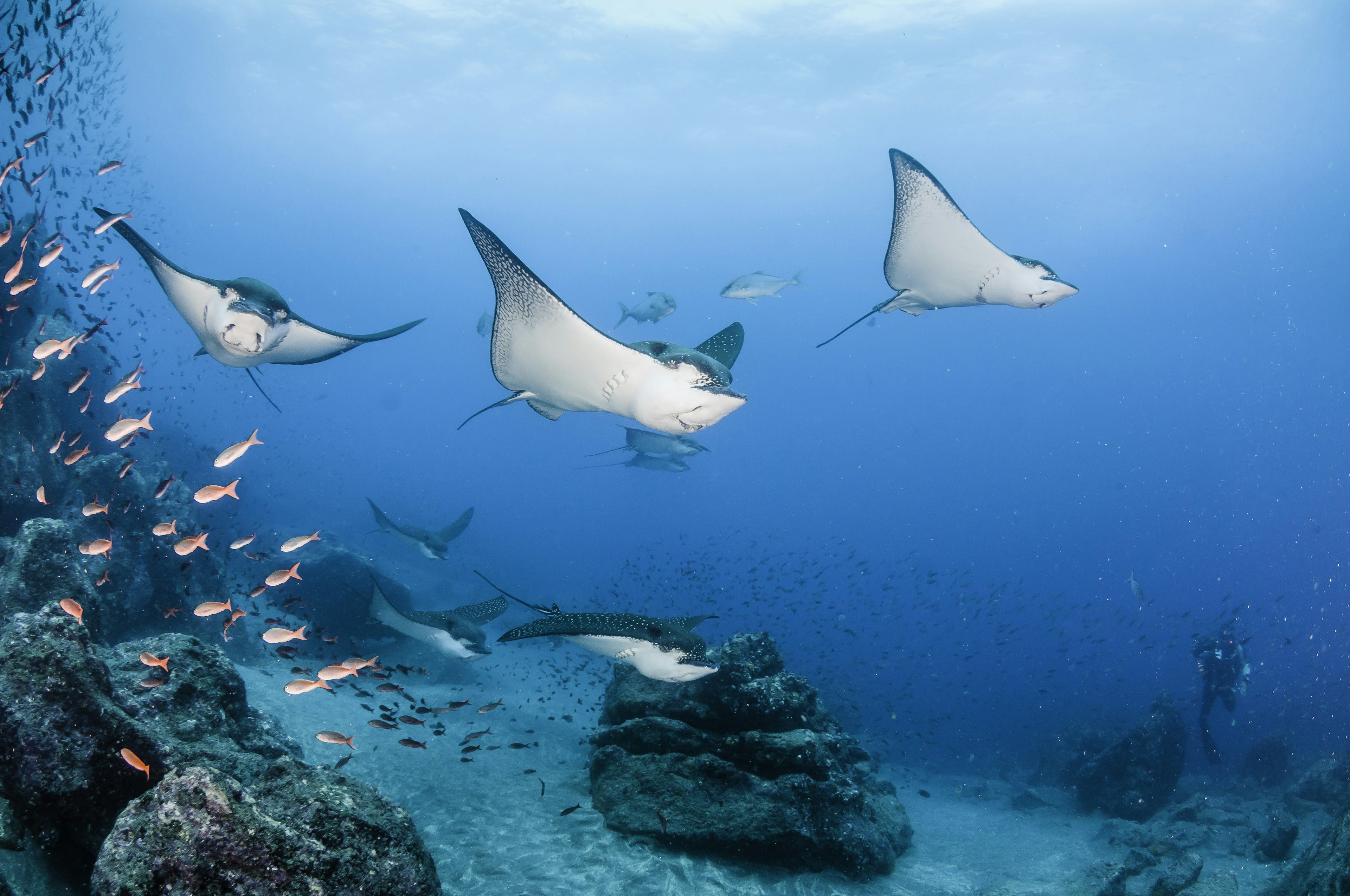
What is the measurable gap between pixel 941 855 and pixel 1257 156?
41.1 m

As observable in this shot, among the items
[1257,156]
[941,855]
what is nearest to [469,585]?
[941,855]

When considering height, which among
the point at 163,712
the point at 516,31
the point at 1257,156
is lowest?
the point at 163,712

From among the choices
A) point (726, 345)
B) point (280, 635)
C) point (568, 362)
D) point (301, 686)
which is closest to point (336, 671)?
point (301, 686)

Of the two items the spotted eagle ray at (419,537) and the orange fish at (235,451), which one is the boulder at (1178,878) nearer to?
the orange fish at (235,451)

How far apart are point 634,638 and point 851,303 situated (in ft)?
195

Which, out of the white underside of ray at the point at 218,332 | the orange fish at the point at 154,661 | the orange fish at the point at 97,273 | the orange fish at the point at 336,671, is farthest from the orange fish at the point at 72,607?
the orange fish at the point at 97,273

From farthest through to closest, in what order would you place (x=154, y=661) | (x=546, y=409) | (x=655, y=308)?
(x=655, y=308), (x=546, y=409), (x=154, y=661)

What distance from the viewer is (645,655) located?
4547mm

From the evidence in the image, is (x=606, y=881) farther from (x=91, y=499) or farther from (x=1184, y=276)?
(x=1184, y=276)

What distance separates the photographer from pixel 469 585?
81.9ft

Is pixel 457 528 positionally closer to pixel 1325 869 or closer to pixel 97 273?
pixel 97 273

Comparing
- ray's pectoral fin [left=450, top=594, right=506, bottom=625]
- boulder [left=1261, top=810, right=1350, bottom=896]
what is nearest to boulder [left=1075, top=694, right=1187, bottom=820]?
boulder [left=1261, top=810, right=1350, bottom=896]

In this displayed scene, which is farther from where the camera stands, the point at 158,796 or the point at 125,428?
the point at 125,428

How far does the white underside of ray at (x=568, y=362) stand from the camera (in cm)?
307
